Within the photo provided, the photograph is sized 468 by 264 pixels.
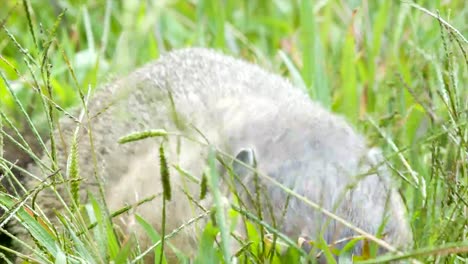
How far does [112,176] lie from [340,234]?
2.91 ft

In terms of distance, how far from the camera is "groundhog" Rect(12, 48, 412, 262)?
2369 mm

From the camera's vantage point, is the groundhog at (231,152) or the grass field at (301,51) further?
the grass field at (301,51)

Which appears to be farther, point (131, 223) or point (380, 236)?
point (380, 236)

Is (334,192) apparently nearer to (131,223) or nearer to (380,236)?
(380,236)

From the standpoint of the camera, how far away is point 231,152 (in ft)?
8.75

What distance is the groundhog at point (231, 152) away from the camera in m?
2.37

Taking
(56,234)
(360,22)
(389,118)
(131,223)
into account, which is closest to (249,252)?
(131,223)

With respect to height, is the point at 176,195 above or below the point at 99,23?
below

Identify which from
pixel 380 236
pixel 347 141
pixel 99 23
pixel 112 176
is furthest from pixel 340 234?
pixel 99 23

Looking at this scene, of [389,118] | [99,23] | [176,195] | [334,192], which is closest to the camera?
[334,192]

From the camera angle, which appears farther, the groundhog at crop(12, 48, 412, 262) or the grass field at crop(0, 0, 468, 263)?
the grass field at crop(0, 0, 468, 263)

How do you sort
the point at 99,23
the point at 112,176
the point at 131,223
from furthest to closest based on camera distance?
the point at 99,23 < the point at 112,176 < the point at 131,223

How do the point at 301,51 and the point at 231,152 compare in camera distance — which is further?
the point at 301,51

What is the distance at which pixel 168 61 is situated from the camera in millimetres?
3379
